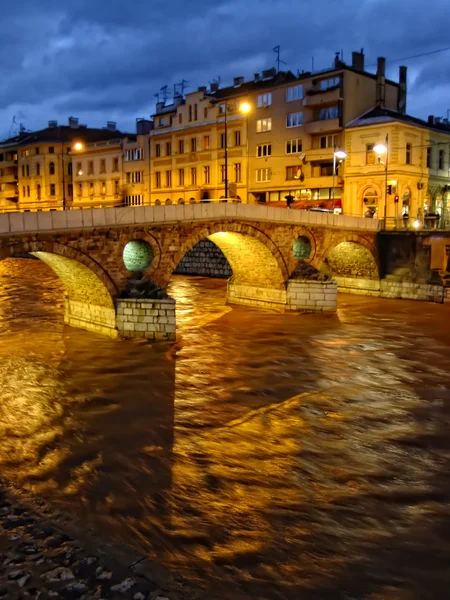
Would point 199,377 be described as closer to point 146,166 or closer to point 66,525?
point 66,525

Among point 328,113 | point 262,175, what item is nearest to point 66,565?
point 328,113

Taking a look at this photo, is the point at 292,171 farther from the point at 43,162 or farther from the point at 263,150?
the point at 43,162

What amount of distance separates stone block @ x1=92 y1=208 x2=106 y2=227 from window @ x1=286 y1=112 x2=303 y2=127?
65.2 feet

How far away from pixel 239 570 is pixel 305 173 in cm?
2921

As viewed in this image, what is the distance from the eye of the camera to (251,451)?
375 inches

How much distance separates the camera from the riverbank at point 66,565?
573 cm

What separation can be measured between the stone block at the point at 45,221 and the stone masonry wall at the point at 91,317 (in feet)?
10.8

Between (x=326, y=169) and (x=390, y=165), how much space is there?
13.6 ft

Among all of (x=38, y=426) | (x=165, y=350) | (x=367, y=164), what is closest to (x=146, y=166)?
(x=367, y=164)

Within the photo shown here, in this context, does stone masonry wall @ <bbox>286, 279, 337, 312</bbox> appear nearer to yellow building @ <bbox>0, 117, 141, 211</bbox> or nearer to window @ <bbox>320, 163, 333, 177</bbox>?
window @ <bbox>320, 163, 333, 177</bbox>

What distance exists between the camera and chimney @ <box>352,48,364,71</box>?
109 feet

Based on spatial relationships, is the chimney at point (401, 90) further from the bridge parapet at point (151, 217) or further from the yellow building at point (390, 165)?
the bridge parapet at point (151, 217)

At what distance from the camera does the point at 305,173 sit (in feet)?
109

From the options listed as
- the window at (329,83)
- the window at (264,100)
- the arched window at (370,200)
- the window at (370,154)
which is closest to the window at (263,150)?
the window at (264,100)
